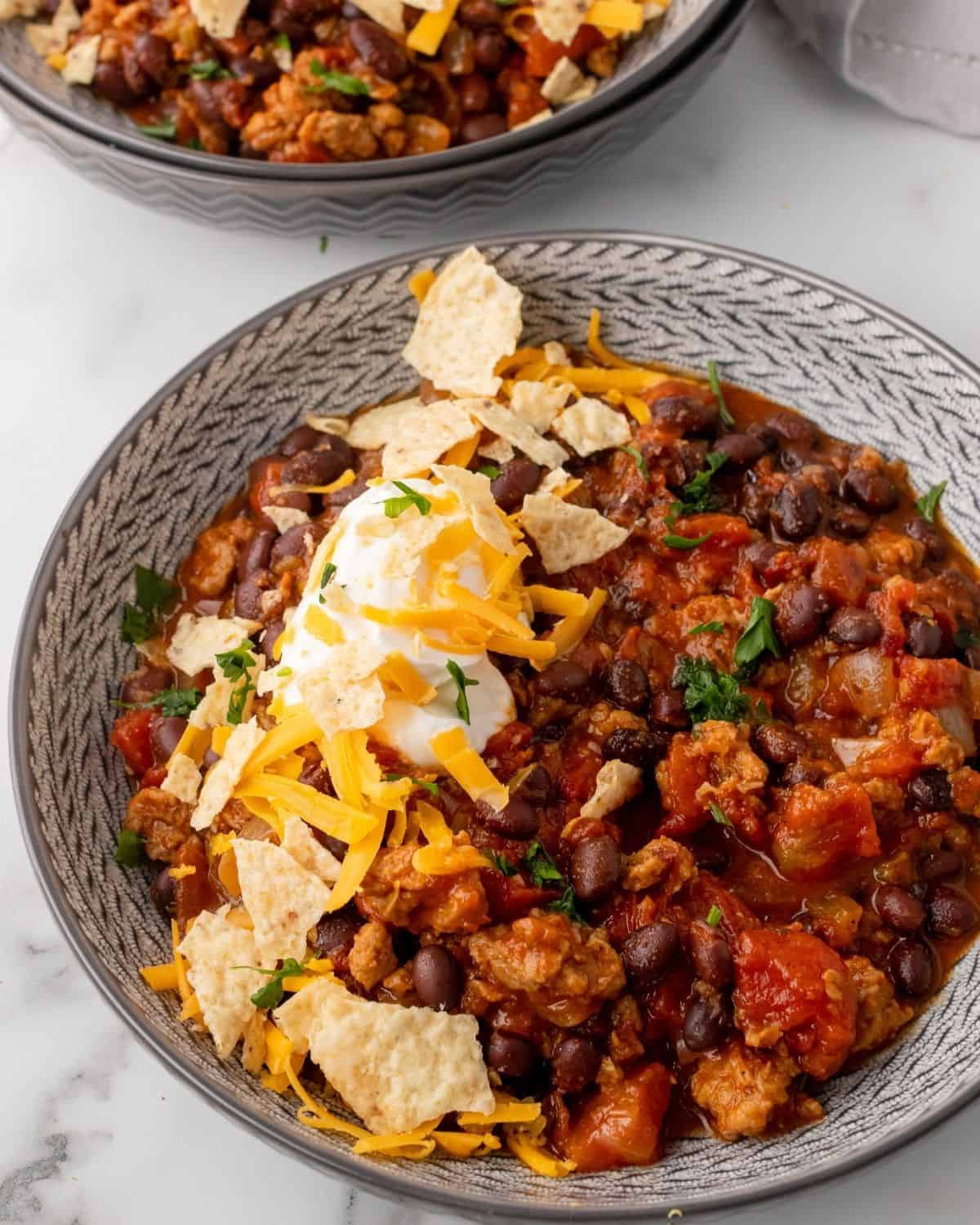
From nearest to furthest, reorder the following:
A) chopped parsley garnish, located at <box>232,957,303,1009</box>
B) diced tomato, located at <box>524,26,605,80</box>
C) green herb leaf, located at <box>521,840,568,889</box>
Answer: chopped parsley garnish, located at <box>232,957,303,1009</box> → green herb leaf, located at <box>521,840,568,889</box> → diced tomato, located at <box>524,26,605,80</box>

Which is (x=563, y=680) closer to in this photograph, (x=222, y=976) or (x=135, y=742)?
(x=222, y=976)

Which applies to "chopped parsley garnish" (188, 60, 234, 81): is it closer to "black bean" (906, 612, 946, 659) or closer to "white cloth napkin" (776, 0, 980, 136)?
"white cloth napkin" (776, 0, 980, 136)

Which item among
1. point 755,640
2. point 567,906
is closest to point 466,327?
point 755,640

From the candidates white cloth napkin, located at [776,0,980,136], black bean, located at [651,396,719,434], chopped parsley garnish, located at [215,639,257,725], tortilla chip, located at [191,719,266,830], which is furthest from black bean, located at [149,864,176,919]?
white cloth napkin, located at [776,0,980,136]

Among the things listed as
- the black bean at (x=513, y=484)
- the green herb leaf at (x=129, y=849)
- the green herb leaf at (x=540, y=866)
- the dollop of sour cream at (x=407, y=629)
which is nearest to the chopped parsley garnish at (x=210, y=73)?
the black bean at (x=513, y=484)

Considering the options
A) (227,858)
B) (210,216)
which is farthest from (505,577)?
(210,216)

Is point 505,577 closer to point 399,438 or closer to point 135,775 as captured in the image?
point 399,438
